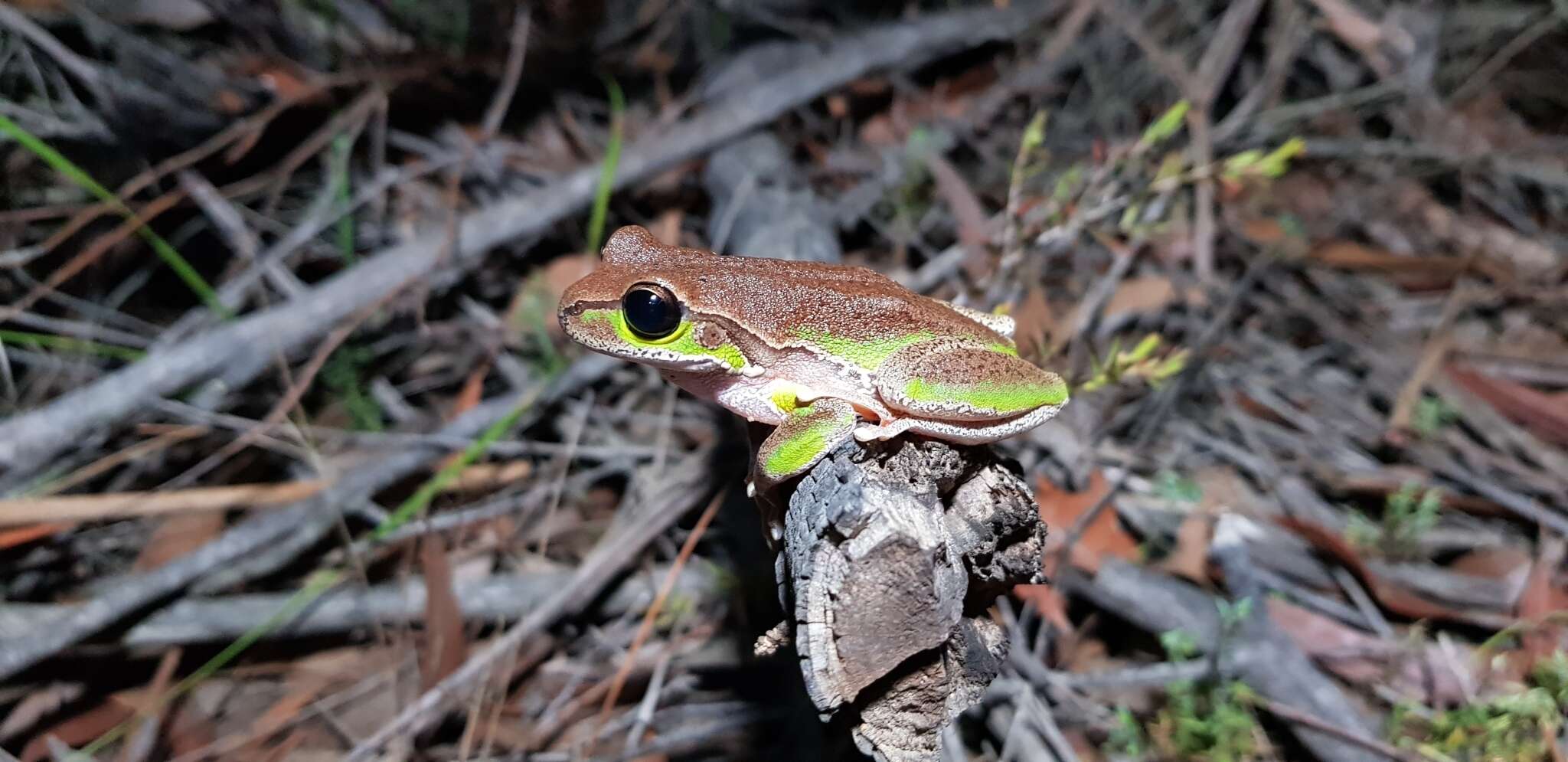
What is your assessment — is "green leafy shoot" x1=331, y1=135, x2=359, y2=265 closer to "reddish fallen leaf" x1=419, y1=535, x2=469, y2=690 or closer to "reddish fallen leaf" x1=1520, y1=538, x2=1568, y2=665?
"reddish fallen leaf" x1=419, y1=535, x2=469, y2=690

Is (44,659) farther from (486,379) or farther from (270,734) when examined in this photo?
(486,379)

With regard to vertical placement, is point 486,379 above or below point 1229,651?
above

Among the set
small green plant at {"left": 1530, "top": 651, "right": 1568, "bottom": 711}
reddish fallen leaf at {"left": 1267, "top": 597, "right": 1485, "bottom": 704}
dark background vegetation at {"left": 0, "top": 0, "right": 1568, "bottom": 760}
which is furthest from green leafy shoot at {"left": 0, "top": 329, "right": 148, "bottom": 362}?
small green plant at {"left": 1530, "top": 651, "right": 1568, "bottom": 711}

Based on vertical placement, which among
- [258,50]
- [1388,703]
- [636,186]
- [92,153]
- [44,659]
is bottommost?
[1388,703]

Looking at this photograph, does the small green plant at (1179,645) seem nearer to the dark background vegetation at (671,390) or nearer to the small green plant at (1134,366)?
the dark background vegetation at (671,390)

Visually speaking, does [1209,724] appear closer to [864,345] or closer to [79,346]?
[864,345]

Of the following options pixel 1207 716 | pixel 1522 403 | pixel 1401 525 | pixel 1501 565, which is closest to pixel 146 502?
pixel 1207 716

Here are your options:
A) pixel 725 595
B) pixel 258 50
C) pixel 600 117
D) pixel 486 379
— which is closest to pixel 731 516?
pixel 725 595
